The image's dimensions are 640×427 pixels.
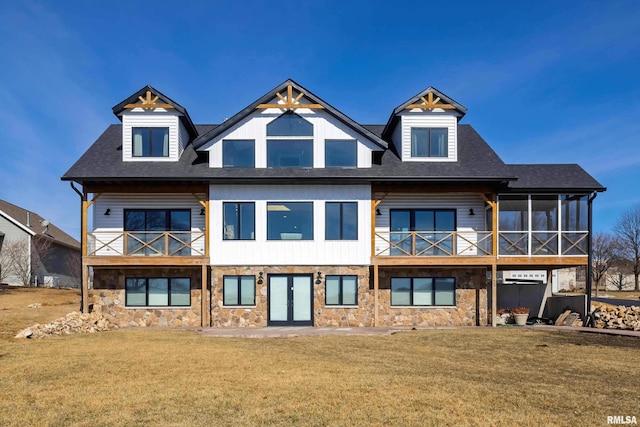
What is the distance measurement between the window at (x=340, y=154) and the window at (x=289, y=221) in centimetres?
196

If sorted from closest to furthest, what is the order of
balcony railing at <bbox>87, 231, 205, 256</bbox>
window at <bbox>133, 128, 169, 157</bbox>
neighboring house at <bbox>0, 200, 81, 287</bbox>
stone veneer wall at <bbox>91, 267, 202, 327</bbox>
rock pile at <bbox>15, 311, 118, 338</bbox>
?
1. rock pile at <bbox>15, 311, 118, 338</bbox>
2. balcony railing at <bbox>87, 231, 205, 256</bbox>
3. stone veneer wall at <bbox>91, 267, 202, 327</bbox>
4. window at <bbox>133, 128, 169, 157</bbox>
5. neighboring house at <bbox>0, 200, 81, 287</bbox>

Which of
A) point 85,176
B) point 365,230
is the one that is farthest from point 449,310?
point 85,176

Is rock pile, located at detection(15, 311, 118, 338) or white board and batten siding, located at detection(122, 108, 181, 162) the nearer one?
rock pile, located at detection(15, 311, 118, 338)

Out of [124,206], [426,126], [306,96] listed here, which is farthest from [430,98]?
[124,206]

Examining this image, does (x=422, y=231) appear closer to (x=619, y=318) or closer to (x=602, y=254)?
(x=619, y=318)

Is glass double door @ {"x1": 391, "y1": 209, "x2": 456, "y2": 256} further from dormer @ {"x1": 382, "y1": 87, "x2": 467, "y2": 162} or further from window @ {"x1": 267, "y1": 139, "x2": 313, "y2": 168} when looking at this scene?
window @ {"x1": 267, "y1": 139, "x2": 313, "y2": 168}

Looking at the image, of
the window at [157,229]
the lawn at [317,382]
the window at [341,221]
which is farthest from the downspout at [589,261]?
the window at [157,229]

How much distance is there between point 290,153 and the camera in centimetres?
2017

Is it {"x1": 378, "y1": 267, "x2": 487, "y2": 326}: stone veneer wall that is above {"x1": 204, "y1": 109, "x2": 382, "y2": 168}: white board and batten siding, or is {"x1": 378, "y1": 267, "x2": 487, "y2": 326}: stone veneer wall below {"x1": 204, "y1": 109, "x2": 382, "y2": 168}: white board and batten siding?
below

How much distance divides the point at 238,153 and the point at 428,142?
291 inches

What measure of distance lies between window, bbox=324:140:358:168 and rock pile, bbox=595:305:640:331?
34.3 ft

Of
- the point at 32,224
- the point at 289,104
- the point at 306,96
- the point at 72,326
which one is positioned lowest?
the point at 72,326

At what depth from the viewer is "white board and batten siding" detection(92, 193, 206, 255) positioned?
1992 centimetres

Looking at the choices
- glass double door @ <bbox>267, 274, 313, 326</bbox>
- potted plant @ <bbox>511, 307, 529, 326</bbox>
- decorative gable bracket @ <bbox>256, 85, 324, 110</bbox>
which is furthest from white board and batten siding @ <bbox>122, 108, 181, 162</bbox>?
potted plant @ <bbox>511, 307, 529, 326</bbox>
